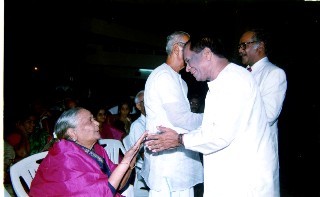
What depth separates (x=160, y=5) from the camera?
12.0 metres

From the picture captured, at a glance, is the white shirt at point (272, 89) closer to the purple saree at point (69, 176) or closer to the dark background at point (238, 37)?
the dark background at point (238, 37)

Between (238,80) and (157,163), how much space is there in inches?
49.1

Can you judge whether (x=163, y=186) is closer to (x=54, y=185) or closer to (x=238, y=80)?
(x=54, y=185)

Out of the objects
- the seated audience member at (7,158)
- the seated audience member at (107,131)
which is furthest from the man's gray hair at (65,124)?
the seated audience member at (7,158)

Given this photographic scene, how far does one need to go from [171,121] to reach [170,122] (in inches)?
2.0

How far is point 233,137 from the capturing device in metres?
2.13

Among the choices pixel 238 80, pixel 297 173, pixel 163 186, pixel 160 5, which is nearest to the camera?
pixel 238 80

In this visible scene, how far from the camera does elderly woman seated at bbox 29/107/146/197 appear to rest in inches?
99.3

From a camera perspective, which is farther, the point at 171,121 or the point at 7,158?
the point at 7,158

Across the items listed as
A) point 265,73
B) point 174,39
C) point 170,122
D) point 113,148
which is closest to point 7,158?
point 113,148

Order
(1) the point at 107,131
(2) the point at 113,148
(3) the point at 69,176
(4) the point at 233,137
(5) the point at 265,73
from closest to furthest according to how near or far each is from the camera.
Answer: (4) the point at 233,137, (3) the point at 69,176, (5) the point at 265,73, (2) the point at 113,148, (1) the point at 107,131

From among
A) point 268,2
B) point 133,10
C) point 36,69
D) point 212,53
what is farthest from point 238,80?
point 36,69

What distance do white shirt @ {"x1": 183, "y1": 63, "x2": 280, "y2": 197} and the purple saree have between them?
35.6 inches

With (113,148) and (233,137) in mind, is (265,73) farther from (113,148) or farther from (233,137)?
(113,148)
